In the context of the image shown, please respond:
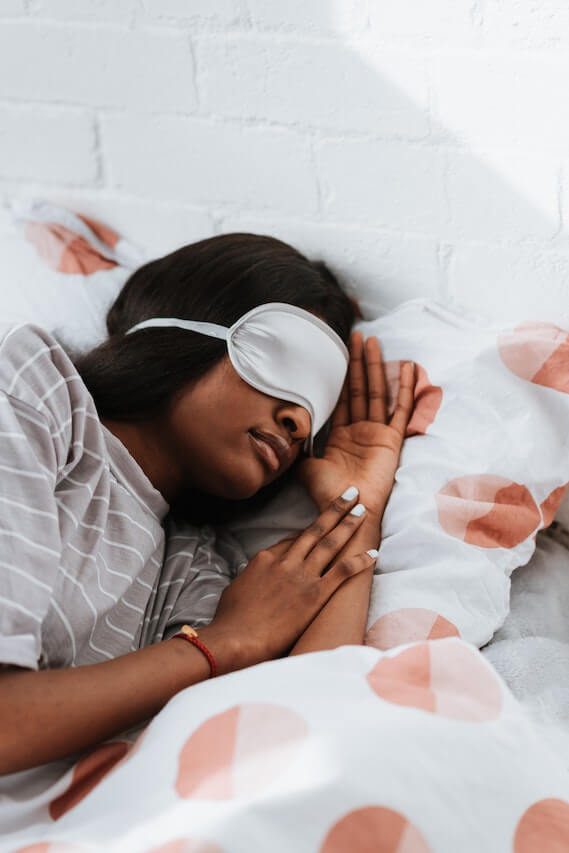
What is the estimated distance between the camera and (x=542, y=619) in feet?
3.56

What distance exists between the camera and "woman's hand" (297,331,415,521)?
115cm

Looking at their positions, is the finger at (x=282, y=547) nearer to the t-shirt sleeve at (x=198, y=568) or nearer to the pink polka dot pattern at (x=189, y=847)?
the t-shirt sleeve at (x=198, y=568)

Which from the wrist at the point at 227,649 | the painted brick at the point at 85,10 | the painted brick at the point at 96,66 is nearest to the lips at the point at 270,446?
the wrist at the point at 227,649

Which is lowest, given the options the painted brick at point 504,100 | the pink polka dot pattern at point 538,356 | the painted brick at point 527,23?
the pink polka dot pattern at point 538,356

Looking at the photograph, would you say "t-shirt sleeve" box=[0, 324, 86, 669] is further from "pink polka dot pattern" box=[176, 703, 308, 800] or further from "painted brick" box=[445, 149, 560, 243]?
"painted brick" box=[445, 149, 560, 243]

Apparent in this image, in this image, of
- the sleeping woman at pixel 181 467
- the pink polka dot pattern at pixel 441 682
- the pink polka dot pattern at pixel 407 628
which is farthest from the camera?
the pink polka dot pattern at pixel 407 628

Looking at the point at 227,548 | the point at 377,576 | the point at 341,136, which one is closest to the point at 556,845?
the point at 377,576

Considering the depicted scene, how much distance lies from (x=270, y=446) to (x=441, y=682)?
1.33ft

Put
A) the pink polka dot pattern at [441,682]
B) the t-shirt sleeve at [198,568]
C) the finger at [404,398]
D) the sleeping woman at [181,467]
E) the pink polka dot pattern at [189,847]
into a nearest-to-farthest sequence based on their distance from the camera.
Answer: the pink polka dot pattern at [189,847] < the pink polka dot pattern at [441,682] < the sleeping woman at [181,467] < the t-shirt sleeve at [198,568] < the finger at [404,398]

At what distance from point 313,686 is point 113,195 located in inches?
34.4

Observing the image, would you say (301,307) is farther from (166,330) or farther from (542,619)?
(542,619)

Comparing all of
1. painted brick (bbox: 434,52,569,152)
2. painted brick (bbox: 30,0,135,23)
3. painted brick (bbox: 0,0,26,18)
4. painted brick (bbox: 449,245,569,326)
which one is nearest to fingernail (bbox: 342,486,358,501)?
painted brick (bbox: 449,245,569,326)

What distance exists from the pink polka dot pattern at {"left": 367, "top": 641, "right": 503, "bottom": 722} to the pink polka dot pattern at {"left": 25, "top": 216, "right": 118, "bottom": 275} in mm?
774

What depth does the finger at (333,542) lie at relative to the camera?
1.07 metres
